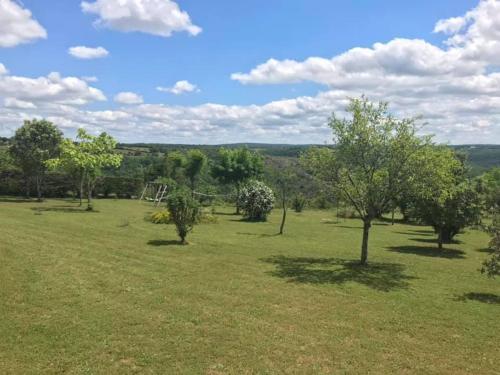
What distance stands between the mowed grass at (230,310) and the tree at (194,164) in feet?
101

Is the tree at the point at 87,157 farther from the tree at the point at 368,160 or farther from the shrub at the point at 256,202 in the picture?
the tree at the point at 368,160

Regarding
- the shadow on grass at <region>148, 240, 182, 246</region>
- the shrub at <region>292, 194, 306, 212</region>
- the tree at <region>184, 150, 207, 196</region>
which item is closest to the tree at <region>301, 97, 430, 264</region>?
the shadow on grass at <region>148, 240, 182, 246</region>

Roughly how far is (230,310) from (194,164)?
40.4 meters

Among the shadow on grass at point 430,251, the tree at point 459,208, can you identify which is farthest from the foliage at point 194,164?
the tree at point 459,208

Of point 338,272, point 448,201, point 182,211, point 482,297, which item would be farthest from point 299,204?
point 482,297

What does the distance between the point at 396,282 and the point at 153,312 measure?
26.7 feet

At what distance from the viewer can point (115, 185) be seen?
44.6 meters

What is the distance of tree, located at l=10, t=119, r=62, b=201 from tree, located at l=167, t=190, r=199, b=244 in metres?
20.5

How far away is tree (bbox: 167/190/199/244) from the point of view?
61.9ft

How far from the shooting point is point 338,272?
49.1 ft

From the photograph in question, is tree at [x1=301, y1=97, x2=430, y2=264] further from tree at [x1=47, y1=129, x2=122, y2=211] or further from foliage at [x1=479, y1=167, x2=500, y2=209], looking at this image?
tree at [x1=47, y1=129, x2=122, y2=211]

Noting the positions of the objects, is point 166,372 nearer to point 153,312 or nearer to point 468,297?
point 153,312

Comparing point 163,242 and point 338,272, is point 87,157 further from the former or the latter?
point 338,272

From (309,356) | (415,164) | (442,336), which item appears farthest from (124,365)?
(415,164)
